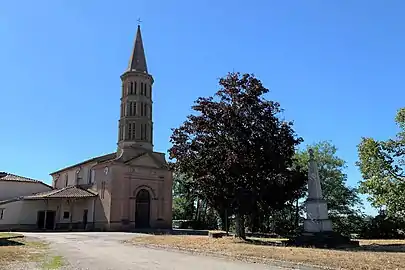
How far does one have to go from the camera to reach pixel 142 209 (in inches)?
1871

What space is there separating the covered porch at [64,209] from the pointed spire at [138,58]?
16883mm

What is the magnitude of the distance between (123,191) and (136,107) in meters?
11.5

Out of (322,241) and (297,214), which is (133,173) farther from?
(322,241)

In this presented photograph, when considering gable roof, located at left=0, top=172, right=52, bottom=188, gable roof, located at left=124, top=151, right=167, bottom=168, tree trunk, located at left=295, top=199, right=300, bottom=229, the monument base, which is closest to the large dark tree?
the monument base

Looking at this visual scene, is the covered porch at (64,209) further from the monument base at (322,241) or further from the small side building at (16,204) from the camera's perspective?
the monument base at (322,241)

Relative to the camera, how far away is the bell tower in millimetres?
50281

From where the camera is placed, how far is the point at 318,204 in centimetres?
2262

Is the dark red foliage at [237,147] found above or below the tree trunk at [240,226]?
above

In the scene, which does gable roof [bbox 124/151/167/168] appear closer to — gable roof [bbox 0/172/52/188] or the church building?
the church building

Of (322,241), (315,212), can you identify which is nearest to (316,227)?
(315,212)

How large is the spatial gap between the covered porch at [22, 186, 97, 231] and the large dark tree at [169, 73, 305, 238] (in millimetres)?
24708

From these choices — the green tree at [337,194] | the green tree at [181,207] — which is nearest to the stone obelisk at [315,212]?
the green tree at [337,194]

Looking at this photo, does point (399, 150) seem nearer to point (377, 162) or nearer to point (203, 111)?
point (377, 162)

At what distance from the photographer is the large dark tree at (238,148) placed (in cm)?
2430
